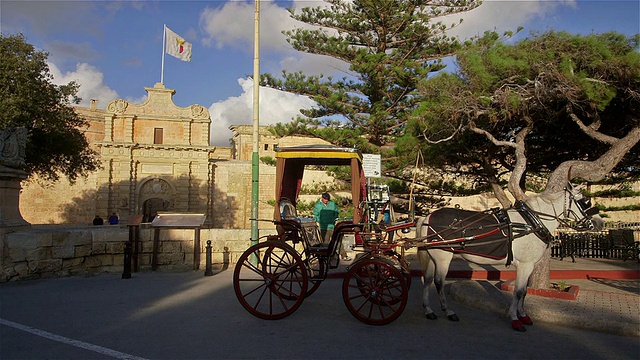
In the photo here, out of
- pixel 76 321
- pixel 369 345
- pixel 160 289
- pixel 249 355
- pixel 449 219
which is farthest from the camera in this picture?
pixel 160 289

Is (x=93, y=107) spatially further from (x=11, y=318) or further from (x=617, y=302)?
(x=617, y=302)

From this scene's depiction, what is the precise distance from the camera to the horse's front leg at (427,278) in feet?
18.8

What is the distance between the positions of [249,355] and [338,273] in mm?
5236

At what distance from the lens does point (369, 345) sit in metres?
4.59

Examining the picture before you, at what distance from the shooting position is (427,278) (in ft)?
19.3

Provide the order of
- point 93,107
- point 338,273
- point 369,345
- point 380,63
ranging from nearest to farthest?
point 369,345
point 338,273
point 380,63
point 93,107

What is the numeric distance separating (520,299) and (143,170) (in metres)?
31.6

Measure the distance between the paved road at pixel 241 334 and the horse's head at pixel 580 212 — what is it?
131 cm

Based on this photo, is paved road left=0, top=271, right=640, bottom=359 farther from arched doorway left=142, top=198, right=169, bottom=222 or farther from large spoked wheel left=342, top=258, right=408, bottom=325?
arched doorway left=142, top=198, right=169, bottom=222

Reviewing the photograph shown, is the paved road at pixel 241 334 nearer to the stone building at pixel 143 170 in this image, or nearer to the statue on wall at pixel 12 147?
the statue on wall at pixel 12 147

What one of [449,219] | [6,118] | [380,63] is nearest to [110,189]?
[6,118]

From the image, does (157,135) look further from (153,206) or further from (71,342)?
(71,342)

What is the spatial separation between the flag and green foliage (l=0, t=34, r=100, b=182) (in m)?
9.73

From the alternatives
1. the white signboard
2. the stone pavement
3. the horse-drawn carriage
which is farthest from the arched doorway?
the horse-drawn carriage
